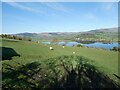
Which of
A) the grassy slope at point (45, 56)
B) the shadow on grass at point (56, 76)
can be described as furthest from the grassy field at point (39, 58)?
the shadow on grass at point (56, 76)

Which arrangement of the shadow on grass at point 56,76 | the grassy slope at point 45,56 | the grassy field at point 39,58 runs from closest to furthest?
the shadow on grass at point 56,76 < the grassy field at point 39,58 < the grassy slope at point 45,56

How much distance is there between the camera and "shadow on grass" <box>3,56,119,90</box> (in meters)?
11.3

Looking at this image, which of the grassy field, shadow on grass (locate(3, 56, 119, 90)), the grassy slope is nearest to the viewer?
shadow on grass (locate(3, 56, 119, 90))

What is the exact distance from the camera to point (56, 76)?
13195 millimetres

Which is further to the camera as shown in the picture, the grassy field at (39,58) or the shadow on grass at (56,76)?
the grassy field at (39,58)

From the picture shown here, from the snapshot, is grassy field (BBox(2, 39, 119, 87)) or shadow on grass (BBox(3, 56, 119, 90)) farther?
grassy field (BBox(2, 39, 119, 87))

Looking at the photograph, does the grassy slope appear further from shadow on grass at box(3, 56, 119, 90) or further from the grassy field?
shadow on grass at box(3, 56, 119, 90)

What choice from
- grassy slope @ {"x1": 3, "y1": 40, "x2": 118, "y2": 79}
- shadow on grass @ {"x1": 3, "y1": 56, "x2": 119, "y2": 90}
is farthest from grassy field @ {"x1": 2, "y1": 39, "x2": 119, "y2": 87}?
shadow on grass @ {"x1": 3, "y1": 56, "x2": 119, "y2": 90}

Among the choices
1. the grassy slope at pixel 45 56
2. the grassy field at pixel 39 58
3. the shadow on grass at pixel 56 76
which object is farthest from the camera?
the grassy slope at pixel 45 56

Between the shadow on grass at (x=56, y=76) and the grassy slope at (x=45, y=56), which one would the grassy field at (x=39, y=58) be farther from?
the shadow on grass at (x=56, y=76)

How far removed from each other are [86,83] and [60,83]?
2.01 meters

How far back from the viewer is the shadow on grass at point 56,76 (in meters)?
11.3

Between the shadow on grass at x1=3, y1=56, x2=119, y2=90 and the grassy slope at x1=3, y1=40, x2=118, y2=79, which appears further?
the grassy slope at x1=3, y1=40, x2=118, y2=79

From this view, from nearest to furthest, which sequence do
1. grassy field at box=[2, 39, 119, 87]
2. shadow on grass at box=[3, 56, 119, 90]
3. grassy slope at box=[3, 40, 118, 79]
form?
shadow on grass at box=[3, 56, 119, 90] → grassy field at box=[2, 39, 119, 87] → grassy slope at box=[3, 40, 118, 79]
